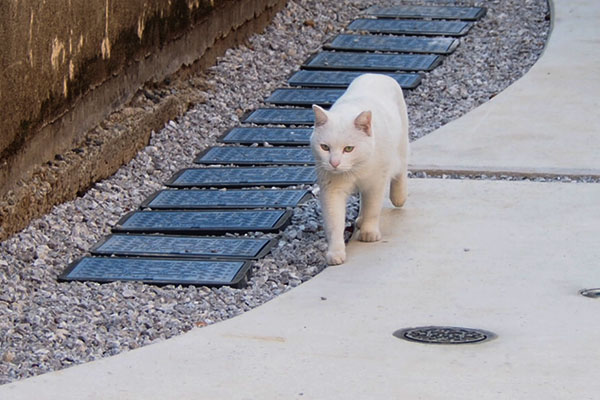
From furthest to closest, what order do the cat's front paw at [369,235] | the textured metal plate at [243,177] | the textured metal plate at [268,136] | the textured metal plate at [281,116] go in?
the textured metal plate at [281,116]
the textured metal plate at [268,136]
the textured metal plate at [243,177]
the cat's front paw at [369,235]

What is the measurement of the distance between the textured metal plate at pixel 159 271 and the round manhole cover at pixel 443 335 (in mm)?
Answer: 1057

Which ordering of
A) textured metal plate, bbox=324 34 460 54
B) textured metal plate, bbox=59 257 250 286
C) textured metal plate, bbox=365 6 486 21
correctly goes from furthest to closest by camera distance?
textured metal plate, bbox=365 6 486 21 → textured metal plate, bbox=324 34 460 54 → textured metal plate, bbox=59 257 250 286

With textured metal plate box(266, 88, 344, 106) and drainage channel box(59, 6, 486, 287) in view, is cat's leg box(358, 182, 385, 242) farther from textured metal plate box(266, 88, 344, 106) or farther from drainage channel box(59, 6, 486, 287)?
textured metal plate box(266, 88, 344, 106)

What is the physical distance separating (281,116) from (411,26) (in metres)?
2.46

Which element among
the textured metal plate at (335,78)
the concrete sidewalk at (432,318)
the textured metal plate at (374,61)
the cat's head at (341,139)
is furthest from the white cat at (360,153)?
the textured metal plate at (374,61)

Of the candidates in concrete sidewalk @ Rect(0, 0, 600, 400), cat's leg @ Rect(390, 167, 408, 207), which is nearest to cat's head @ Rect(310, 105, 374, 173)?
concrete sidewalk @ Rect(0, 0, 600, 400)

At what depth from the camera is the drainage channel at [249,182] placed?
5.64 metres

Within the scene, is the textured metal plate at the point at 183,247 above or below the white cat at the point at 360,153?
below

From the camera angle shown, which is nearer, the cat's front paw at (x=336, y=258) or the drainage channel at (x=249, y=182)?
the cat's front paw at (x=336, y=258)

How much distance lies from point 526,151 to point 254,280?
2.38 metres

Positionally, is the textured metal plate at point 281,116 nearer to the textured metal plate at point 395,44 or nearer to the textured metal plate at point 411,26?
the textured metal plate at point 395,44

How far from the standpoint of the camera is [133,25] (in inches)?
300

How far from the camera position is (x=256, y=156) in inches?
289

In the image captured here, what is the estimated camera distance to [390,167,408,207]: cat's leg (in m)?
6.01
